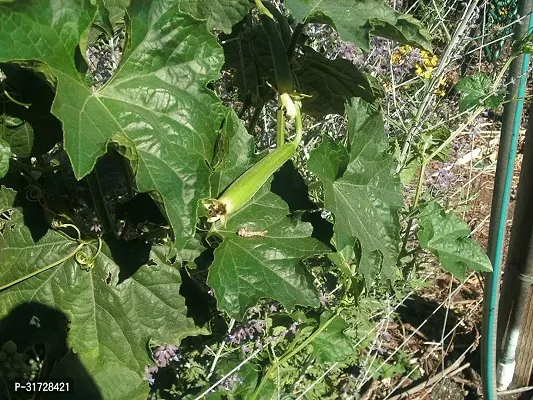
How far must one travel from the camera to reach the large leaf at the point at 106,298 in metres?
1.29

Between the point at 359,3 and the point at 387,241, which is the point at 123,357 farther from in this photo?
the point at 359,3

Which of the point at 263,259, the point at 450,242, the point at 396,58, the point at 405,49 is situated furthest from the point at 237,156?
the point at 396,58

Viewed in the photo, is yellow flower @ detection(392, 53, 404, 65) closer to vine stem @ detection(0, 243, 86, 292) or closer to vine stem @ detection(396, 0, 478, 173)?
vine stem @ detection(396, 0, 478, 173)

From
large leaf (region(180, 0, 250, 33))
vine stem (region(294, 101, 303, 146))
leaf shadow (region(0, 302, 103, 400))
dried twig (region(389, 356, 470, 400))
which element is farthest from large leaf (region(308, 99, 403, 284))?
dried twig (region(389, 356, 470, 400))

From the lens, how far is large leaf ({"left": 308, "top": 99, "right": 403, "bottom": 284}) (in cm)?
129

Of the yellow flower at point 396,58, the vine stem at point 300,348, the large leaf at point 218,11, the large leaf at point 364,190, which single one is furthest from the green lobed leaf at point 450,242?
the yellow flower at point 396,58

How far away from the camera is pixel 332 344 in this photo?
1.86 m

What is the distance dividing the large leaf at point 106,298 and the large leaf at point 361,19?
0.54m

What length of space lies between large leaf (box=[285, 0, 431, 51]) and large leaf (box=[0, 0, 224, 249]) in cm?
22

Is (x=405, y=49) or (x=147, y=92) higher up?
(x=405, y=49)

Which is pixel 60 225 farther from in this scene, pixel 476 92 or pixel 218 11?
pixel 476 92

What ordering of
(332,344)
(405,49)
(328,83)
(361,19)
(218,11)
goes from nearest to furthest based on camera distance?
(361,19) < (218,11) < (328,83) < (332,344) < (405,49)

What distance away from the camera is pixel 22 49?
3.01ft

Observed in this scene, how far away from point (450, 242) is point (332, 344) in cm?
43
